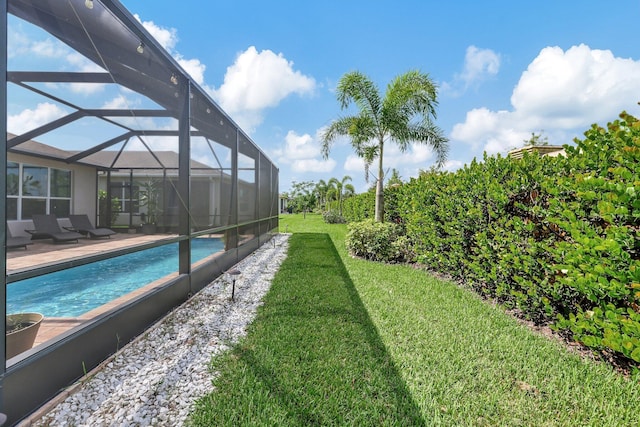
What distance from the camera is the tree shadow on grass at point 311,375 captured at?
1.99 meters

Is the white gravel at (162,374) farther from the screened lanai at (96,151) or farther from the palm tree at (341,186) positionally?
the palm tree at (341,186)

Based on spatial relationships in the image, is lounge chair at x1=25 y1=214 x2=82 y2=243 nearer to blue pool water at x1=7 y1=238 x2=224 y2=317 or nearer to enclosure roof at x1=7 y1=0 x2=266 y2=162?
blue pool water at x1=7 y1=238 x2=224 y2=317

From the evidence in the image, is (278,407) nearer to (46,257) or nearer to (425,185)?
(46,257)

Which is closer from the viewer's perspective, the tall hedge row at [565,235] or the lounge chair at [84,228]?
the tall hedge row at [565,235]

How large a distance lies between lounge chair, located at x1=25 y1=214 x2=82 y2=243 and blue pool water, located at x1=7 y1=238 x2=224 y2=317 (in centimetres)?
33

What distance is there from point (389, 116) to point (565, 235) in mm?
6928

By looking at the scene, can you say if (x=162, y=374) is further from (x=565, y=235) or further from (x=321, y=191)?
(x=321, y=191)

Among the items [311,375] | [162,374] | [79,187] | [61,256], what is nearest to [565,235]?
[311,375]

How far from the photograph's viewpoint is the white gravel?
200 centimetres

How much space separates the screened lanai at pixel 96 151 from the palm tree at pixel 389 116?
4.39 meters

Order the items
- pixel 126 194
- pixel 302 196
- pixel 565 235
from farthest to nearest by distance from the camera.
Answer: pixel 302 196, pixel 126 194, pixel 565 235

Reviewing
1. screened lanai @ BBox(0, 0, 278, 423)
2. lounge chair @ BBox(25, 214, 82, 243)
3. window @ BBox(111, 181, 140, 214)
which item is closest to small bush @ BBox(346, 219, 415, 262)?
screened lanai @ BBox(0, 0, 278, 423)

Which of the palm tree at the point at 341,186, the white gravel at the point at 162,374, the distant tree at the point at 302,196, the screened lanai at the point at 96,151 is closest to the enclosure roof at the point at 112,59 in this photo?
the screened lanai at the point at 96,151

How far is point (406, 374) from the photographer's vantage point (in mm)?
2490
